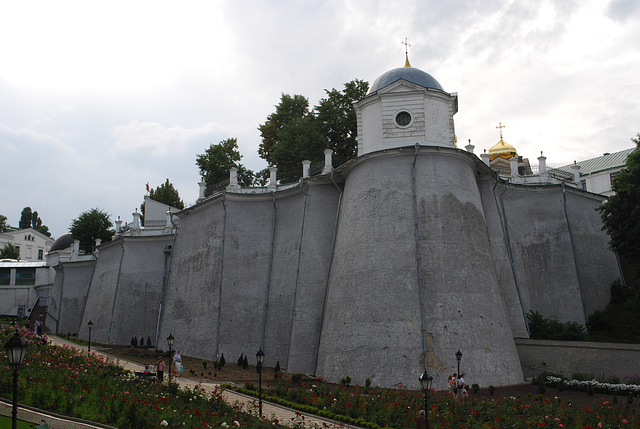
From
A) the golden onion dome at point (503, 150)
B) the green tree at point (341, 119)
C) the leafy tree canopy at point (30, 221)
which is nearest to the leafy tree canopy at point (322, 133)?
the green tree at point (341, 119)

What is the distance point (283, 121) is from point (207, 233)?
686 inches

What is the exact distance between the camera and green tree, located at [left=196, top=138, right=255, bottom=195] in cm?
4994

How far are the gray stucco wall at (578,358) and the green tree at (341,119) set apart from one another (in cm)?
2154

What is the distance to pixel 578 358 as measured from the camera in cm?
2508

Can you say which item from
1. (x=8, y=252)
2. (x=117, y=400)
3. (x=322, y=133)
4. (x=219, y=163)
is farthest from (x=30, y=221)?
(x=117, y=400)

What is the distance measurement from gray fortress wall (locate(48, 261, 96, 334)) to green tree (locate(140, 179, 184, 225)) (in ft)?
35.1

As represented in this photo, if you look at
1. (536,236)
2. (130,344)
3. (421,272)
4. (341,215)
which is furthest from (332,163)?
(130,344)

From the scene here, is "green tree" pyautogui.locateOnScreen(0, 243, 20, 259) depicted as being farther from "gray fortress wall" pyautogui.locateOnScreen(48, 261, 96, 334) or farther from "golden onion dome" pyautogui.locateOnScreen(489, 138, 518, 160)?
"golden onion dome" pyautogui.locateOnScreen(489, 138, 518, 160)

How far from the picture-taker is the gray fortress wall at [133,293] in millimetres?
42312

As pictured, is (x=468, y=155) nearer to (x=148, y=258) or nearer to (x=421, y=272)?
(x=421, y=272)

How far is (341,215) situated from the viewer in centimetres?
2953

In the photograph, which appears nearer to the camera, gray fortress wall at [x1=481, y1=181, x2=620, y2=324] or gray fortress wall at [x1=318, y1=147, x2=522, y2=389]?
gray fortress wall at [x1=318, y1=147, x2=522, y2=389]

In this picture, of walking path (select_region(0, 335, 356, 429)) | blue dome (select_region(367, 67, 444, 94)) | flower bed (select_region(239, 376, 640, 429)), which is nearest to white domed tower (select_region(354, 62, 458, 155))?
blue dome (select_region(367, 67, 444, 94))

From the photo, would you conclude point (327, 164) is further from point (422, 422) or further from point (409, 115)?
point (422, 422)
